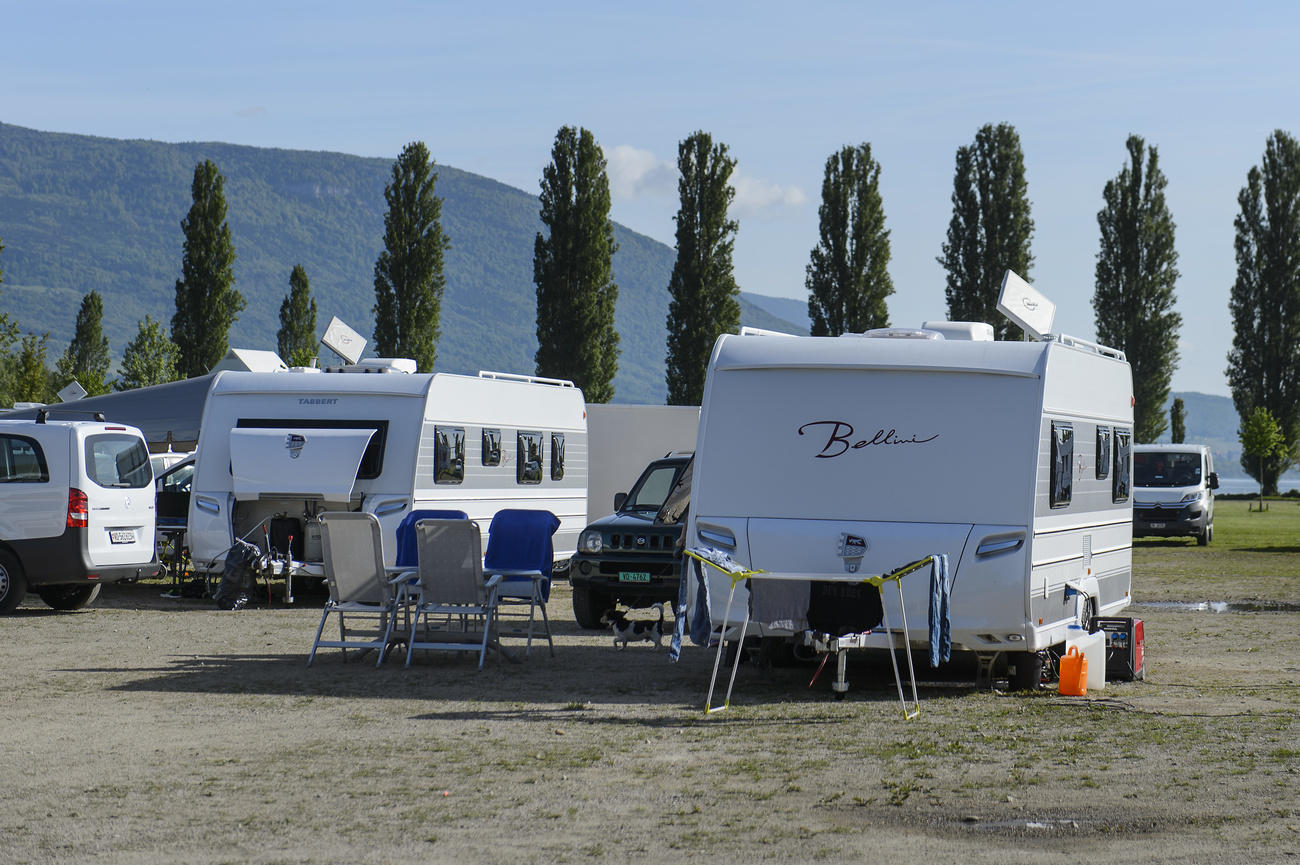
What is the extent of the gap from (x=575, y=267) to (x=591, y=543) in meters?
33.8

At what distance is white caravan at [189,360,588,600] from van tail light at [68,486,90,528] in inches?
65.4

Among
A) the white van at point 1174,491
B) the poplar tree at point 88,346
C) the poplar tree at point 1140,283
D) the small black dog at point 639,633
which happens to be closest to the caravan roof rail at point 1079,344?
the small black dog at point 639,633

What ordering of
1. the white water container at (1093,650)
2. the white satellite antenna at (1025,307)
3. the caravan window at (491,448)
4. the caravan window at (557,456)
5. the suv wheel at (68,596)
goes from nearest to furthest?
the white water container at (1093,650) < the white satellite antenna at (1025,307) < the suv wheel at (68,596) < the caravan window at (491,448) < the caravan window at (557,456)

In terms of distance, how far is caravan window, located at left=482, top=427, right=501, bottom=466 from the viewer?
1836 cm

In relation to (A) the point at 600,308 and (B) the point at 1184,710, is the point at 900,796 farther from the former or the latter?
(A) the point at 600,308

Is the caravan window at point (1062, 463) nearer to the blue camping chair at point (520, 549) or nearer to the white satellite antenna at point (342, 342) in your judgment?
the blue camping chair at point (520, 549)

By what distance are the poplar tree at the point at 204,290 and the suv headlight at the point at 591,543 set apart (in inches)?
1396

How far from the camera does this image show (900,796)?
6953 mm

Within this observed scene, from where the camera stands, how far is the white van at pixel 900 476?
968 cm

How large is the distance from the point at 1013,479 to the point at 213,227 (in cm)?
4601

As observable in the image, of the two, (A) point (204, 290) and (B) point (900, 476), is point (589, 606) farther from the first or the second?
(A) point (204, 290)

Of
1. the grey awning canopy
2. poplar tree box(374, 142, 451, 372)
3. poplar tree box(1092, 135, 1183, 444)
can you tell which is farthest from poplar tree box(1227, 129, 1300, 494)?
the grey awning canopy

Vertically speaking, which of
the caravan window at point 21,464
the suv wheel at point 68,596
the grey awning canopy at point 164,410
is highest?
the grey awning canopy at point 164,410

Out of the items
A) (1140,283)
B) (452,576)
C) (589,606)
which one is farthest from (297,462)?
A: (1140,283)
